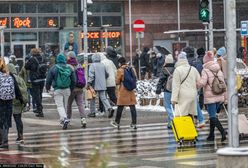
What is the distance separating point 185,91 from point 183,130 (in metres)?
1.03

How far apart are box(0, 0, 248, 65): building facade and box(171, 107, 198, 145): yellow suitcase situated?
37.7m

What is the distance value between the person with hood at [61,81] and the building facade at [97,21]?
3317cm

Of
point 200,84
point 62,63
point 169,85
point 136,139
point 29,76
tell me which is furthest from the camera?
point 29,76

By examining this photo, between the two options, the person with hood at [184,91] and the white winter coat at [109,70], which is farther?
the white winter coat at [109,70]

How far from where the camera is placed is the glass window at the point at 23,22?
55.5m

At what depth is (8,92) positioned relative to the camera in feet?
55.5

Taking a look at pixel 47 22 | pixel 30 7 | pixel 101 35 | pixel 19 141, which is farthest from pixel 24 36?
pixel 19 141

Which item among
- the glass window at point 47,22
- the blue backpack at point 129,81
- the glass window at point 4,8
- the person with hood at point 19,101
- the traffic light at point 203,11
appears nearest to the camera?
the person with hood at point 19,101

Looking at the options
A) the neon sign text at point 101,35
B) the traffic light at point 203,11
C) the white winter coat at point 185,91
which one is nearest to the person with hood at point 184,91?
the white winter coat at point 185,91

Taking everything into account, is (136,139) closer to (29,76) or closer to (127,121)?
(127,121)

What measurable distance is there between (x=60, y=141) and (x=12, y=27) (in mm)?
38385

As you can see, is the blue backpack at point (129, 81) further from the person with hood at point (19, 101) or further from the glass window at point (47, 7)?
the glass window at point (47, 7)

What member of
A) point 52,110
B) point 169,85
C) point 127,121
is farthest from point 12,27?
point 169,85

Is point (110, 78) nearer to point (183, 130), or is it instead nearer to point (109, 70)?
point (109, 70)
